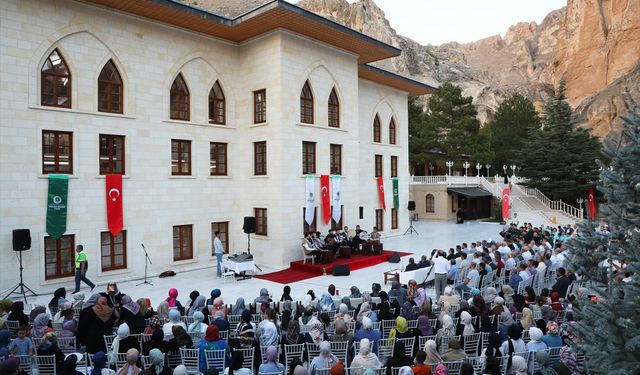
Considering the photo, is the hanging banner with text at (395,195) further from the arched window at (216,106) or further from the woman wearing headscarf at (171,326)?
the woman wearing headscarf at (171,326)

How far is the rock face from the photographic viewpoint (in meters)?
44.4

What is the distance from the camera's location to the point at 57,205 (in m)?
13.1

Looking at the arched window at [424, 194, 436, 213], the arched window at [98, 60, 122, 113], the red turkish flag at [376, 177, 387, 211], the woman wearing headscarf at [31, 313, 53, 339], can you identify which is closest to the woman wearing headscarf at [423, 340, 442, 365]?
the woman wearing headscarf at [31, 313, 53, 339]

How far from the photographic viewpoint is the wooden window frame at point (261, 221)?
1748 cm

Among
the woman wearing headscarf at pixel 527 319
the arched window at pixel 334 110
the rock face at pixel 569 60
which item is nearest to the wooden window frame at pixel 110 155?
the arched window at pixel 334 110

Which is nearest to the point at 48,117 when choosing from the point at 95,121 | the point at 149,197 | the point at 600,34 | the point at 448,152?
the point at 95,121

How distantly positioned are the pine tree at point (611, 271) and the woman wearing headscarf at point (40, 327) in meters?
7.46

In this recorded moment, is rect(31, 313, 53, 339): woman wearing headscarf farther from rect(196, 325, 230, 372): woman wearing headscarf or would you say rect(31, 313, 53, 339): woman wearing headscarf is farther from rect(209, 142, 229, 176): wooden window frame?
rect(209, 142, 229, 176): wooden window frame

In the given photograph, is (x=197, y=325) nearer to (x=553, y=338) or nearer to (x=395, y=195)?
(x=553, y=338)

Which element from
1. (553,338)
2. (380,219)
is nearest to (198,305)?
(553,338)

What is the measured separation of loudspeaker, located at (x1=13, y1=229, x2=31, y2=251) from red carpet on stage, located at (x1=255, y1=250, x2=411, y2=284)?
7230 millimetres

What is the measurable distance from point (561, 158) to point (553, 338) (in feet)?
101

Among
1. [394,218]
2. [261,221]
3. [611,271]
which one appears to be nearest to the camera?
[611,271]

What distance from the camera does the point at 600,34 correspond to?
160 feet
